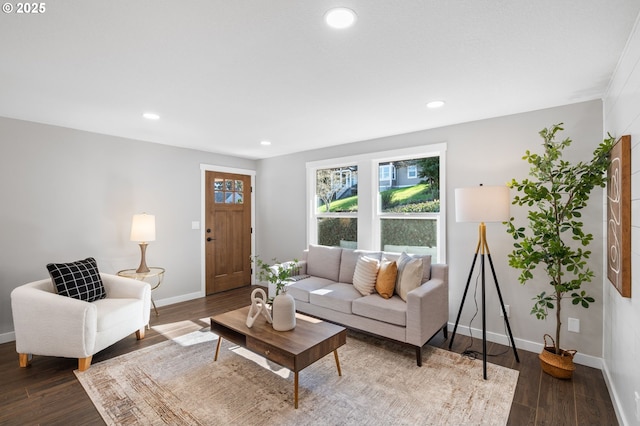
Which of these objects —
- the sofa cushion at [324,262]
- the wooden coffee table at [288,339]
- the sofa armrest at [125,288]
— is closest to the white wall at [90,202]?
the sofa armrest at [125,288]

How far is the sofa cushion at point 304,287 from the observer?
12.0 ft

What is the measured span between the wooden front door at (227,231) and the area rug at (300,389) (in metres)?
2.22

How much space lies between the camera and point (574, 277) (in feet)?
9.16

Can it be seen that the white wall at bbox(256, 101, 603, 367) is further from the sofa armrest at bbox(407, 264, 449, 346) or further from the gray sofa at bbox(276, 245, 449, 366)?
the gray sofa at bbox(276, 245, 449, 366)

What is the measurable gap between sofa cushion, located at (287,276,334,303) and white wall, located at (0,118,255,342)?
2.00 meters

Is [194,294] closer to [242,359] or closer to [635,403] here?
[242,359]

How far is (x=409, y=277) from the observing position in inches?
122

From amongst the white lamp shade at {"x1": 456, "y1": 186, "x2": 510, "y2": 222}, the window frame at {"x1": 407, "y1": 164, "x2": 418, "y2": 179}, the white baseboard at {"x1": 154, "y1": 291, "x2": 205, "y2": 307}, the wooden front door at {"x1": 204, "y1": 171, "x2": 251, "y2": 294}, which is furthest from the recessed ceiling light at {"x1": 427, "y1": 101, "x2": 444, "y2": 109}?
the white baseboard at {"x1": 154, "y1": 291, "x2": 205, "y2": 307}

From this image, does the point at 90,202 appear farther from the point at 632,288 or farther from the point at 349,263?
the point at 632,288

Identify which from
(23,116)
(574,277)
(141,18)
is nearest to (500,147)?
(574,277)

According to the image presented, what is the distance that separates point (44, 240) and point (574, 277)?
5572 mm

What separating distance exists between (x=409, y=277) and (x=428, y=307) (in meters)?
0.37

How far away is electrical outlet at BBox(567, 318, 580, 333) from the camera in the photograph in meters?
2.77

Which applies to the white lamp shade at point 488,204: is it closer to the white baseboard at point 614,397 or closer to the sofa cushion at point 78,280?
the white baseboard at point 614,397
